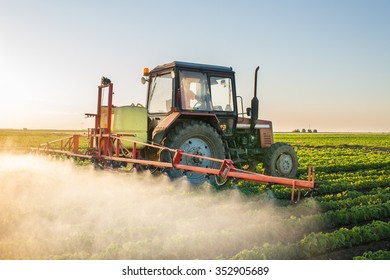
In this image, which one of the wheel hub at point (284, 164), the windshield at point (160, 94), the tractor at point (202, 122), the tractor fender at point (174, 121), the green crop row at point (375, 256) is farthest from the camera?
the wheel hub at point (284, 164)

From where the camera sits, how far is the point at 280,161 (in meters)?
10.0

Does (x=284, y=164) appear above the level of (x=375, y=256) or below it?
above

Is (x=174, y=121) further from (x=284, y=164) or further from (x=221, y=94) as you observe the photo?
(x=284, y=164)

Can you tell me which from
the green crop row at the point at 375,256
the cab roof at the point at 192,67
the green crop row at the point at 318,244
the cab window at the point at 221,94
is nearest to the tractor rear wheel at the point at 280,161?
the cab window at the point at 221,94

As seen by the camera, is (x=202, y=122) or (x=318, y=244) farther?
(x=202, y=122)

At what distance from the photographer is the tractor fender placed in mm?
7820

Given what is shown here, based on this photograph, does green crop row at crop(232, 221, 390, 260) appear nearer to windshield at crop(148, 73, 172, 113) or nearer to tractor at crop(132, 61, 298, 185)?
tractor at crop(132, 61, 298, 185)

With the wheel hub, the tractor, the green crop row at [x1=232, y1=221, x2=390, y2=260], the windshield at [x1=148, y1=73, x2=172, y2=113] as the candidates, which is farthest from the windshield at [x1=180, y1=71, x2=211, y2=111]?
the green crop row at [x1=232, y1=221, x2=390, y2=260]

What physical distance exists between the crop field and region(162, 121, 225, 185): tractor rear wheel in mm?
584

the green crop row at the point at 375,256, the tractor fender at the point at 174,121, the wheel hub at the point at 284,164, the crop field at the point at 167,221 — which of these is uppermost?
the tractor fender at the point at 174,121

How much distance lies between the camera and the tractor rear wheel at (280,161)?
9766mm

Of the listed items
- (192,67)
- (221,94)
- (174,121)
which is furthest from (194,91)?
(174,121)

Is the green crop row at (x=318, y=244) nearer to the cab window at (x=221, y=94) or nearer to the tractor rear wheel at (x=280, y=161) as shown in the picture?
the tractor rear wheel at (x=280, y=161)

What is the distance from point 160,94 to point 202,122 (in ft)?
A: 4.28
